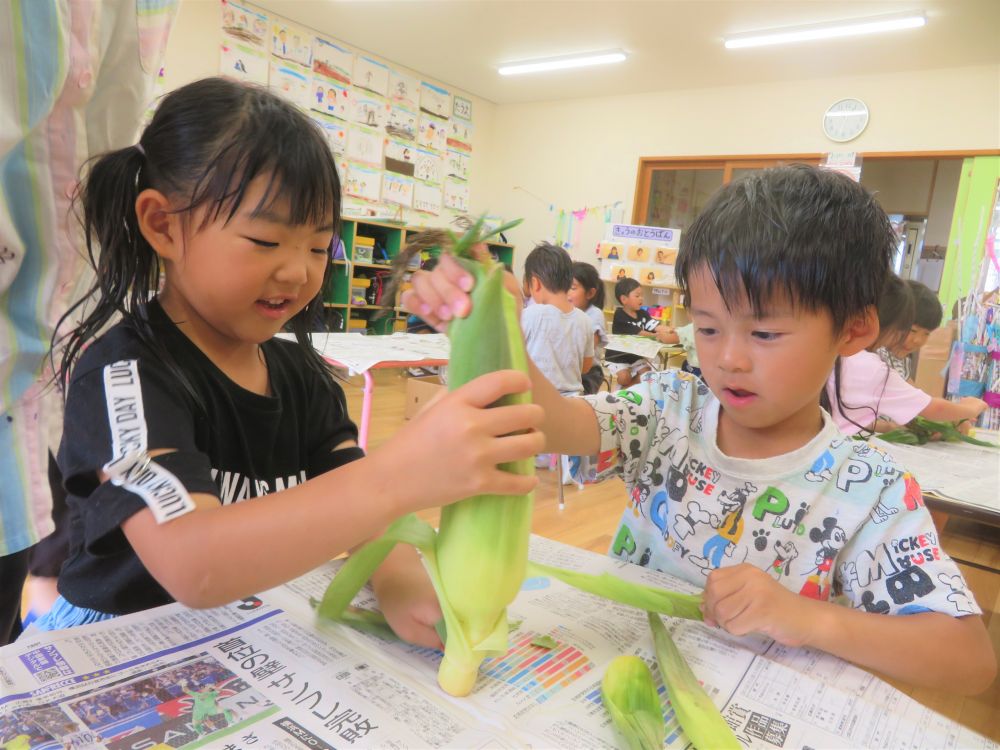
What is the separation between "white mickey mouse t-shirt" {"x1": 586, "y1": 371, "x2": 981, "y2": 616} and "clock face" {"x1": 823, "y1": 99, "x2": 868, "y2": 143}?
5486 mm

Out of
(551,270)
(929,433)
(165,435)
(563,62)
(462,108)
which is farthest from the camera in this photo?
(462,108)

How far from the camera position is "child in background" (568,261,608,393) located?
141 inches

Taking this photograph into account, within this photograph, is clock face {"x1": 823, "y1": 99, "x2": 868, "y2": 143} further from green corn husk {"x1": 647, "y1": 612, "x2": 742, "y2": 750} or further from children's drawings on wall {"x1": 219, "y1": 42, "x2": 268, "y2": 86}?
green corn husk {"x1": 647, "y1": 612, "x2": 742, "y2": 750}

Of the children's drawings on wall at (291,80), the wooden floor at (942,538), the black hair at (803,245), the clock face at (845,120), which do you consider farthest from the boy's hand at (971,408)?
the children's drawings on wall at (291,80)

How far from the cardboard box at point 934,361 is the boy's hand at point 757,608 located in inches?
136

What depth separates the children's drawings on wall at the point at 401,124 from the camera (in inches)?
244

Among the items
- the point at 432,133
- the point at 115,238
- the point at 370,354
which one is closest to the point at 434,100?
the point at 432,133

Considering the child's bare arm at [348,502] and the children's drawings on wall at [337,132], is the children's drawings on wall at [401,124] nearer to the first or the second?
the children's drawings on wall at [337,132]

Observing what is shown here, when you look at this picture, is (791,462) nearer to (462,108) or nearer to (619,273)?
(619,273)

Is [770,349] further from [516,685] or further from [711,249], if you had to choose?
[516,685]

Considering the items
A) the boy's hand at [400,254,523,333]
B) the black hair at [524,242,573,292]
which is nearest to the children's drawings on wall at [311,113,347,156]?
the black hair at [524,242,573,292]

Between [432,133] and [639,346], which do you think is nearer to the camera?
[639,346]

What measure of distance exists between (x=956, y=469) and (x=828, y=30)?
4.00 metres

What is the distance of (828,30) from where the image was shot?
14.6ft
